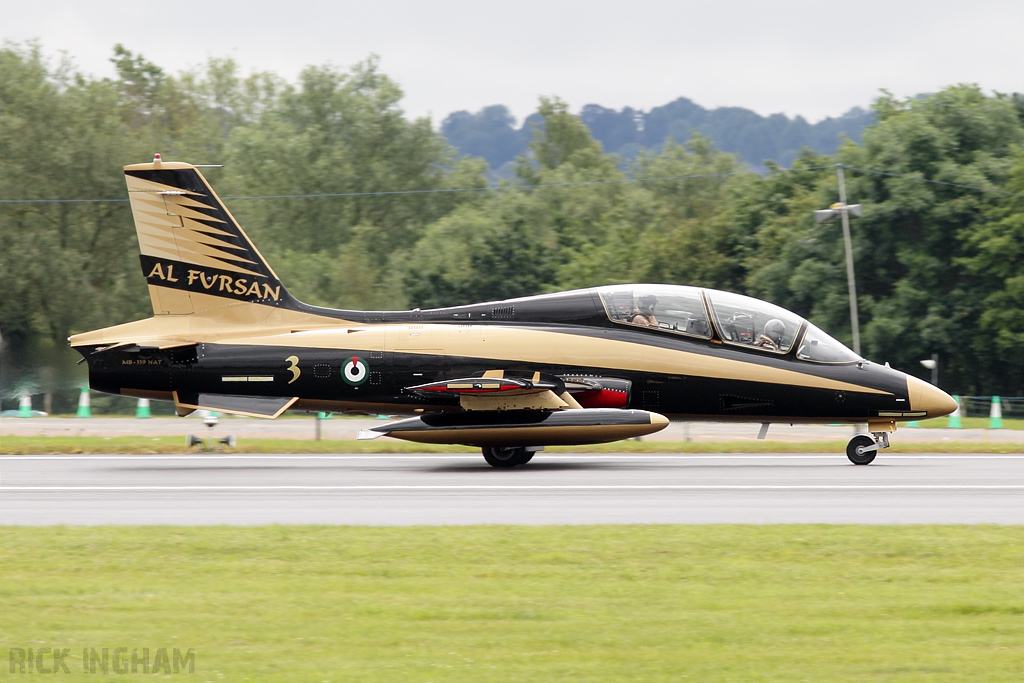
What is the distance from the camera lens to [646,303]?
17250 millimetres

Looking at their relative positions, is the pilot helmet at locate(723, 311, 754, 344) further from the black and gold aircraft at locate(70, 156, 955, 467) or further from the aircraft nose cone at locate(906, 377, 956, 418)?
the aircraft nose cone at locate(906, 377, 956, 418)

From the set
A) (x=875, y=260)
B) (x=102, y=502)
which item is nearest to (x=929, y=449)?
(x=102, y=502)

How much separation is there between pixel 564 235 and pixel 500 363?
4359 centimetres

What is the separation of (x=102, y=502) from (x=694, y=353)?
8576 millimetres

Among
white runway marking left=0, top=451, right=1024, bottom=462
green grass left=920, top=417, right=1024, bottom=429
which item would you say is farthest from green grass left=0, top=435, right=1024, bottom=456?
green grass left=920, top=417, right=1024, bottom=429

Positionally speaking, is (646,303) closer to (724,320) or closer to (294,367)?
(724,320)

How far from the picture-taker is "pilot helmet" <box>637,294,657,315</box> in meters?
17.2

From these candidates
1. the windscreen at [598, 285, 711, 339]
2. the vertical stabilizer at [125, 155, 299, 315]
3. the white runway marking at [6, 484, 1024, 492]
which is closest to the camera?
the white runway marking at [6, 484, 1024, 492]

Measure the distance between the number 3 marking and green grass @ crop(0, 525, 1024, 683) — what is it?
6.41 m

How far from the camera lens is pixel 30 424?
1043 inches

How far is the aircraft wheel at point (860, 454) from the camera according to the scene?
1700 centimetres

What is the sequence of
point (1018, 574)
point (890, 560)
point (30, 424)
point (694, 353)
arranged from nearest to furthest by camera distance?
point (1018, 574), point (890, 560), point (694, 353), point (30, 424)

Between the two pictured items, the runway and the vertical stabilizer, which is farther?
the vertical stabilizer

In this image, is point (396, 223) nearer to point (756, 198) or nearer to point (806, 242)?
point (756, 198)
